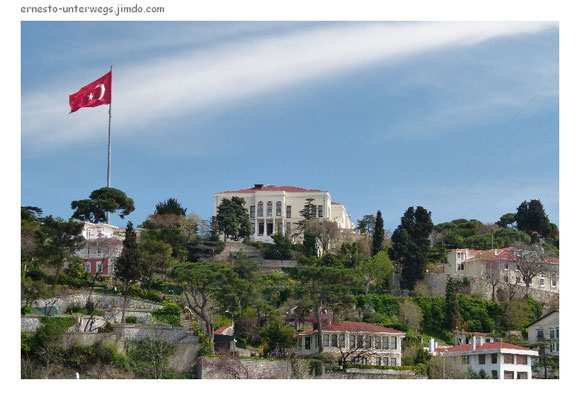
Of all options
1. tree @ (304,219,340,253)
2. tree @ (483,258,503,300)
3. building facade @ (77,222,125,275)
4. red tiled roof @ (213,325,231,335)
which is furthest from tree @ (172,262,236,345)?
tree @ (304,219,340,253)

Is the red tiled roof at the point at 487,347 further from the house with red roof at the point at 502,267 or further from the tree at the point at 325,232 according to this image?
the tree at the point at 325,232

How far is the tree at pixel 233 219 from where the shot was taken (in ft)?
292

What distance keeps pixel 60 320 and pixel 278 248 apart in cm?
2814

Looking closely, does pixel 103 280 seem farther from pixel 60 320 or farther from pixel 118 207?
pixel 118 207

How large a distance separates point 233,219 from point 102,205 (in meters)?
10.3

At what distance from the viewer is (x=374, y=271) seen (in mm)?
74812

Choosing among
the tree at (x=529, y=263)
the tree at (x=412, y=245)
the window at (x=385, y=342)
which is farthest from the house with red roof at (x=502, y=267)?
the window at (x=385, y=342)

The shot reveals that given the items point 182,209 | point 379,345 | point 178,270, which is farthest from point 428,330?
point 182,209

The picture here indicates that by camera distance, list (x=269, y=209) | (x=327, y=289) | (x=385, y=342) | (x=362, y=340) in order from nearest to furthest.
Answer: (x=362, y=340) < (x=385, y=342) < (x=327, y=289) < (x=269, y=209)

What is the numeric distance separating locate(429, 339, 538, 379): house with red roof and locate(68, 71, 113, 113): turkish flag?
32693 millimetres

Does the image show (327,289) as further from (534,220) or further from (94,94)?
(534,220)

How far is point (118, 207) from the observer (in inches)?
3543

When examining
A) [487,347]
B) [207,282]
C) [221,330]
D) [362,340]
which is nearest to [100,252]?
[207,282]

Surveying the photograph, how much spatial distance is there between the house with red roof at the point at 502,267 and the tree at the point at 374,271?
185 inches
